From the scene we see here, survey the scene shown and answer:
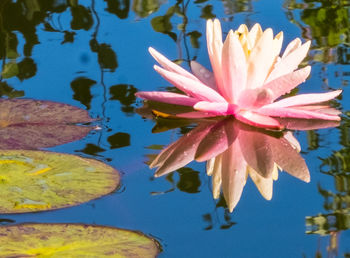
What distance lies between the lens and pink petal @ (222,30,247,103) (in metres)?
1.91

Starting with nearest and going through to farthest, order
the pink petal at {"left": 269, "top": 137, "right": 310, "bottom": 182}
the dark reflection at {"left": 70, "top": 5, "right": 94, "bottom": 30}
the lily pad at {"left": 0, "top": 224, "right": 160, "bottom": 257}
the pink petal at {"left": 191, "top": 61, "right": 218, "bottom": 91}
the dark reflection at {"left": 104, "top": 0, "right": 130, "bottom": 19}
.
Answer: the lily pad at {"left": 0, "top": 224, "right": 160, "bottom": 257}, the pink petal at {"left": 269, "top": 137, "right": 310, "bottom": 182}, the pink petal at {"left": 191, "top": 61, "right": 218, "bottom": 91}, the dark reflection at {"left": 70, "top": 5, "right": 94, "bottom": 30}, the dark reflection at {"left": 104, "top": 0, "right": 130, "bottom": 19}

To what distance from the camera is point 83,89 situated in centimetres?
231

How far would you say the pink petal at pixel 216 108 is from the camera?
190 centimetres

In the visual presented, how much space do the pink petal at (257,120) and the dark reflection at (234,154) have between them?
0.05 feet

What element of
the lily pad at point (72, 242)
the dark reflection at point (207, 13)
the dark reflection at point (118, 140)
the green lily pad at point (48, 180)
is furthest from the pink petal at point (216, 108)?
the dark reflection at point (207, 13)

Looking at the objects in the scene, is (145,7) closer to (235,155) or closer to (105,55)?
(105,55)

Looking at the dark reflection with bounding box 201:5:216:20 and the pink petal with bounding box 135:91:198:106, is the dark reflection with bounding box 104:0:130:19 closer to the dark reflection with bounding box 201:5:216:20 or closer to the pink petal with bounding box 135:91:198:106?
the dark reflection with bounding box 201:5:216:20

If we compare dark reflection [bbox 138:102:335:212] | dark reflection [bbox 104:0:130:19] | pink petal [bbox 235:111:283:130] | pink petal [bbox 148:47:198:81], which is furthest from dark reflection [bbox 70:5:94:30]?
pink petal [bbox 235:111:283:130]

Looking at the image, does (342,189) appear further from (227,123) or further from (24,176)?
(24,176)

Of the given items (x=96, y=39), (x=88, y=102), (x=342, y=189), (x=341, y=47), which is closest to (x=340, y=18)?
(x=341, y=47)

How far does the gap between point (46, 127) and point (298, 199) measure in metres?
0.81

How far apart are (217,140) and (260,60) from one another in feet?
0.90

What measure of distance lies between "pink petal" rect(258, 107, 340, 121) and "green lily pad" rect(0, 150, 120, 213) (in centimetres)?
52

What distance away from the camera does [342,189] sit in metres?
1.63
